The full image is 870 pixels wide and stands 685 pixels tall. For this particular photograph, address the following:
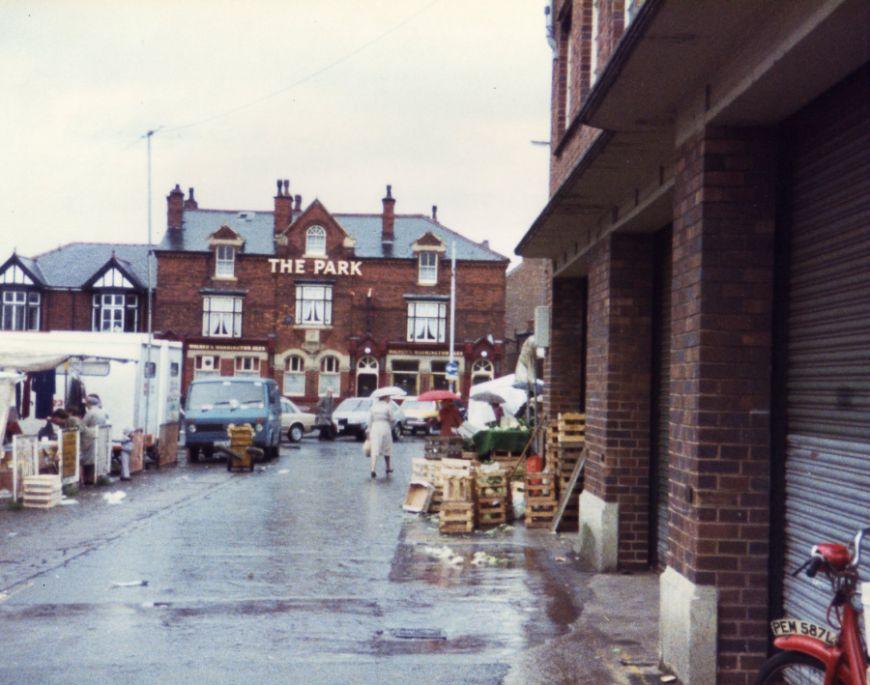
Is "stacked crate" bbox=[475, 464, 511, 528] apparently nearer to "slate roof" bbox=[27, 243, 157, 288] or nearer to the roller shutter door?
the roller shutter door

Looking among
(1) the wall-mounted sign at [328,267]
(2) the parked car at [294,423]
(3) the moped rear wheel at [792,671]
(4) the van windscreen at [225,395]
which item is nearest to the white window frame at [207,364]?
(1) the wall-mounted sign at [328,267]

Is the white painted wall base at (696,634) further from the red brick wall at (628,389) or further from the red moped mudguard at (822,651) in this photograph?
the red brick wall at (628,389)

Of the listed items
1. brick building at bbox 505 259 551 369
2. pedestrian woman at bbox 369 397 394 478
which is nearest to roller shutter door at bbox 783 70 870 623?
pedestrian woman at bbox 369 397 394 478

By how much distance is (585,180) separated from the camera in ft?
32.2

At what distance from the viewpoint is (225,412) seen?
2823 centimetres

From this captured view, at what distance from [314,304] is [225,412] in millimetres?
29377

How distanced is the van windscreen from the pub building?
27.6 m

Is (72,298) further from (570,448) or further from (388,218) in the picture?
(570,448)

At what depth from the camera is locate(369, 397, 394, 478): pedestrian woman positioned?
22.9m

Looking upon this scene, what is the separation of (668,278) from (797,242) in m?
4.17


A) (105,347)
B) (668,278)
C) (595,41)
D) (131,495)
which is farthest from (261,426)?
(668,278)

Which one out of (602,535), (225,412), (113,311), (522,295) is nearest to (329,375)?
(113,311)

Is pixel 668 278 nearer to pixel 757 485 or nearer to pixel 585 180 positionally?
pixel 585 180

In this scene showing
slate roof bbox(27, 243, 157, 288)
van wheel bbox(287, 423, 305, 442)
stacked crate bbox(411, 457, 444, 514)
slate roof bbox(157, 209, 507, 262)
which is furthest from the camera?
Answer: slate roof bbox(27, 243, 157, 288)
